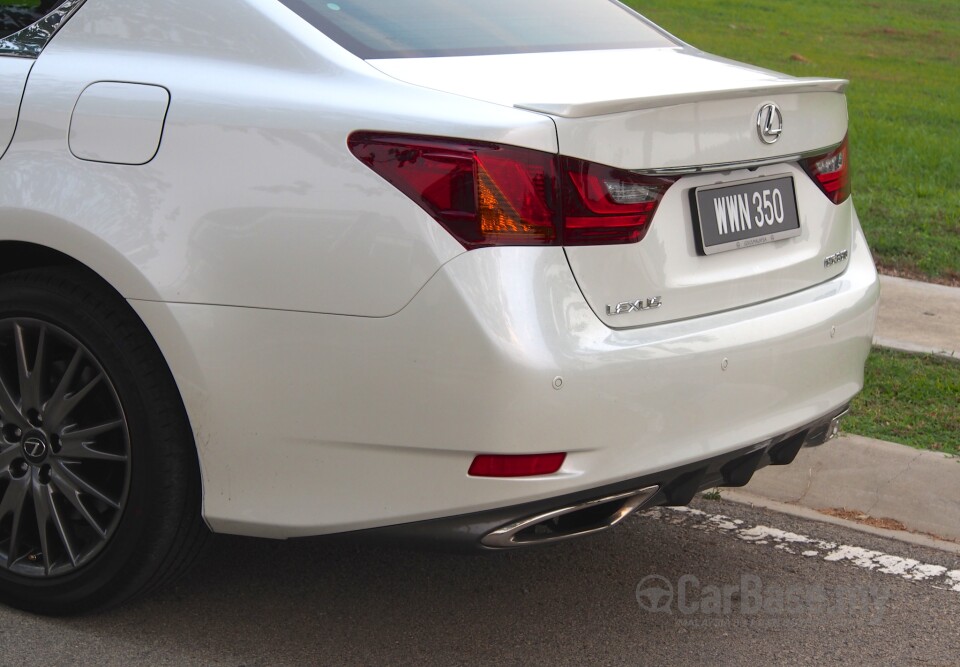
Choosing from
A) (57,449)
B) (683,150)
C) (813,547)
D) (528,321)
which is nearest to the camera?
(528,321)

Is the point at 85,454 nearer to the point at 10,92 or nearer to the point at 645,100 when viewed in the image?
the point at 10,92

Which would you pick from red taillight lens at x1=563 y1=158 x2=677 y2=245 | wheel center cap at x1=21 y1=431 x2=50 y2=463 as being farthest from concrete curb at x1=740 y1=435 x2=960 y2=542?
wheel center cap at x1=21 y1=431 x2=50 y2=463

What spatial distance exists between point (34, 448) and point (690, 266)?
1.69 m

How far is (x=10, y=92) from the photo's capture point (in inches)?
123

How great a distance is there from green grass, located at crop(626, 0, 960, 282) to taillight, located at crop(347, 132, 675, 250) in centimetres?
457

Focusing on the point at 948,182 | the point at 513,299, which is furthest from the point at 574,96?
the point at 948,182

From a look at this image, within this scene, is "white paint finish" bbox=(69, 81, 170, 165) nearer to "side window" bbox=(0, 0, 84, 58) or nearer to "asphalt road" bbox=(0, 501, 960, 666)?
"side window" bbox=(0, 0, 84, 58)

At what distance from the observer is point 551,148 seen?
106 inches

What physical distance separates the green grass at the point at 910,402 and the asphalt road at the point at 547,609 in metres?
0.87

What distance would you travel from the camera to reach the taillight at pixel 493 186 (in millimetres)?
2658

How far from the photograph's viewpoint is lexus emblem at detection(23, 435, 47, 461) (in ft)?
10.6

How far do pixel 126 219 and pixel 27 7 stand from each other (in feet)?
2.91

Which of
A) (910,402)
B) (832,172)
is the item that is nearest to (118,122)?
(832,172)

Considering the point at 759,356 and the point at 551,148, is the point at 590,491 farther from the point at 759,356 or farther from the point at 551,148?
the point at 551,148
